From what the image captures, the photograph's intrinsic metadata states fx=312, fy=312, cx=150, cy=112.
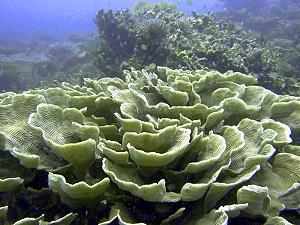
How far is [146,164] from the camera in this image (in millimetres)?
1996

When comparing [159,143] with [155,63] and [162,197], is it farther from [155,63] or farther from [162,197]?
[155,63]

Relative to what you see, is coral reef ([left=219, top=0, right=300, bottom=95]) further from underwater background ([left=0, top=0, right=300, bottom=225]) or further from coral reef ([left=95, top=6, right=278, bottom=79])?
underwater background ([left=0, top=0, right=300, bottom=225])

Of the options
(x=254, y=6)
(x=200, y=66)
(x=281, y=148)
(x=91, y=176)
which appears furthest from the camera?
(x=254, y=6)

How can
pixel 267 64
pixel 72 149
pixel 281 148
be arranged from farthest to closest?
pixel 267 64
pixel 281 148
pixel 72 149

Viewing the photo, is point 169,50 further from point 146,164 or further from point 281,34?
point 281,34

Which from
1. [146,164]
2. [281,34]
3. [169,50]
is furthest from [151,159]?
[281,34]

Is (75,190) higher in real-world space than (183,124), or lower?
lower

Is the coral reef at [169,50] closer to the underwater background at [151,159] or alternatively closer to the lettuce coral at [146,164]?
the underwater background at [151,159]

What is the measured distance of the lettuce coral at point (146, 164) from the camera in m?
1.94

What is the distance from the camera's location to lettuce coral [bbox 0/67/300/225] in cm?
194

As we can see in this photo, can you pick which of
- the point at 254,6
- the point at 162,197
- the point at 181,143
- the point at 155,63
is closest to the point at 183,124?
the point at 181,143

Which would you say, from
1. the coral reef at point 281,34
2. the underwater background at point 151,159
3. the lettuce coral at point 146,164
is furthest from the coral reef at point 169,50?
the lettuce coral at point 146,164

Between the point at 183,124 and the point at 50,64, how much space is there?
42.3 ft

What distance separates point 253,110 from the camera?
8.98 ft
